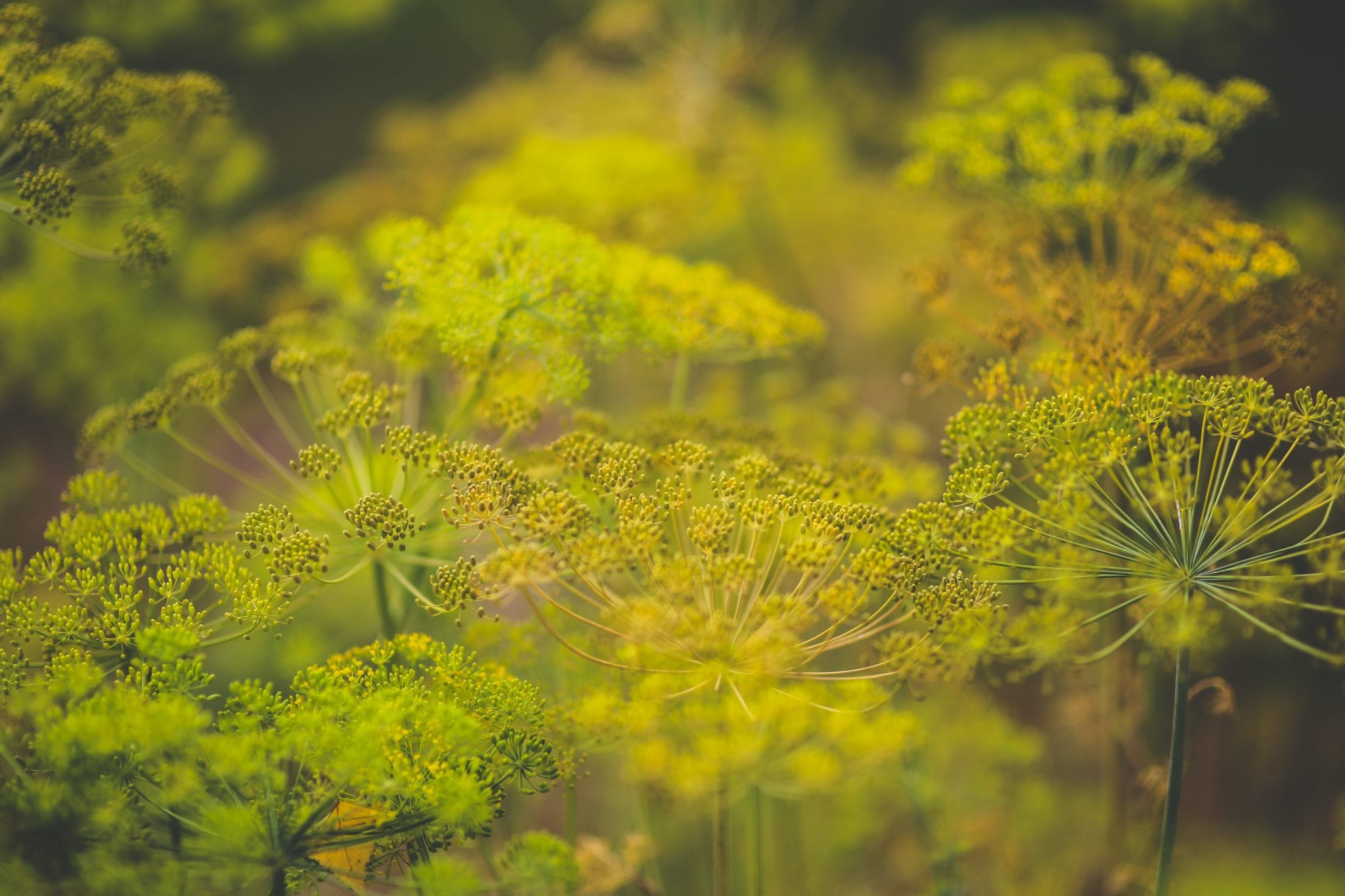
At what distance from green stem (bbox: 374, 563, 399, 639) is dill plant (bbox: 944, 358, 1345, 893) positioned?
1001 mm

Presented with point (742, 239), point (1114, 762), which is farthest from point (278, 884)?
point (742, 239)

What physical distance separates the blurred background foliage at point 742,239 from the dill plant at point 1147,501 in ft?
1.23

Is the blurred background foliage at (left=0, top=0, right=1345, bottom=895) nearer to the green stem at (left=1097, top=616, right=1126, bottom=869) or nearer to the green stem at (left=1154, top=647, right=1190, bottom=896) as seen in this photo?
the green stem at (left=1097, top=616, right=1126, bottom=869)

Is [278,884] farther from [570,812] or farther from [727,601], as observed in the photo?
[727,601]

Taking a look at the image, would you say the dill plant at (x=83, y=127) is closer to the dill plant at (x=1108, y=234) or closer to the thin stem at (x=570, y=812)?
the thin stem at (x=570, y=812)

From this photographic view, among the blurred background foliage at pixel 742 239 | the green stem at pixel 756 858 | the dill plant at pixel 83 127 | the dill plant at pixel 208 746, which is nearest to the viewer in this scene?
the dill plant at pixel 208 746

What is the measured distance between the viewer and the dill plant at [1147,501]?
1.17 meters

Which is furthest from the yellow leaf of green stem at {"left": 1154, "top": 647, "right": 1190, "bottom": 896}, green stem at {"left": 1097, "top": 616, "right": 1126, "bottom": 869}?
green stem at {"left": 1097, "top": 616, "right": 1126, "bottom": 869}

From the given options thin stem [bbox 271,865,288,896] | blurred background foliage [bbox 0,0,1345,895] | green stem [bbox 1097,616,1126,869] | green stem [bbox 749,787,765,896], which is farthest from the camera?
blurred background foliage [bbox 0,0,1345,895]

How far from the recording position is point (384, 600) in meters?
1.52

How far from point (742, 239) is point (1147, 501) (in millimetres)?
2415

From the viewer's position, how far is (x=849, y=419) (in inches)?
99.2

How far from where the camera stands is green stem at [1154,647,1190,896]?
1.17 m

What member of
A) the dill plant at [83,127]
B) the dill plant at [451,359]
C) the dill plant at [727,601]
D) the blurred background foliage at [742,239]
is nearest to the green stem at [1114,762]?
the blurred background foliage at [742,239]
